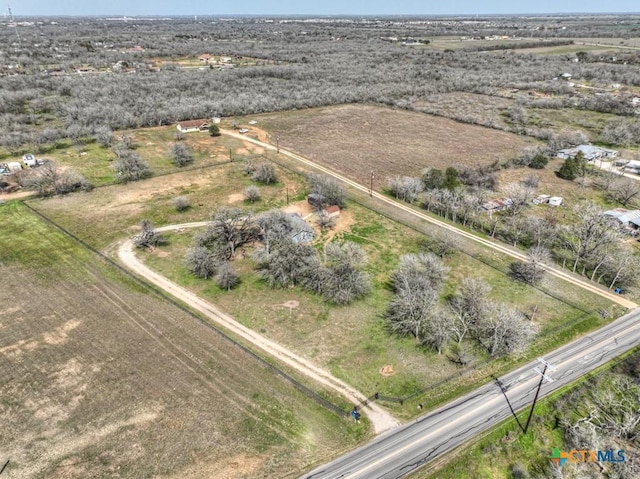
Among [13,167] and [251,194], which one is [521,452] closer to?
[251,194]

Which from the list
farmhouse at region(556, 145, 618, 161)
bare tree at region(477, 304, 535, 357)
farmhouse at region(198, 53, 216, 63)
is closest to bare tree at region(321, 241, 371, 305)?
bare tree at region(477, 304, 535, 357)

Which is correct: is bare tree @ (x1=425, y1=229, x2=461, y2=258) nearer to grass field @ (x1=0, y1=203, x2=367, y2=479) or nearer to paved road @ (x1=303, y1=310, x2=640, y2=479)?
paved road @ (x1=303, y1=310, x2=640, y2=479)

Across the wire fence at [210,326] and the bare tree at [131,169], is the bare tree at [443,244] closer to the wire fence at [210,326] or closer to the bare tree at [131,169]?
the wire fence at [210,326]

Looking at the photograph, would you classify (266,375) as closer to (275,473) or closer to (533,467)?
(275,473)

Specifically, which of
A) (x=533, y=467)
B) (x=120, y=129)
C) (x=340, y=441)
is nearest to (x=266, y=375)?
(x=340, y=441)

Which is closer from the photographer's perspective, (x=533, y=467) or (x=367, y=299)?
(x=533, y=467)

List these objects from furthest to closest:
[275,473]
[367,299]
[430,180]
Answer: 1. [430,180]
2. [367,299]
3. [275,473]
